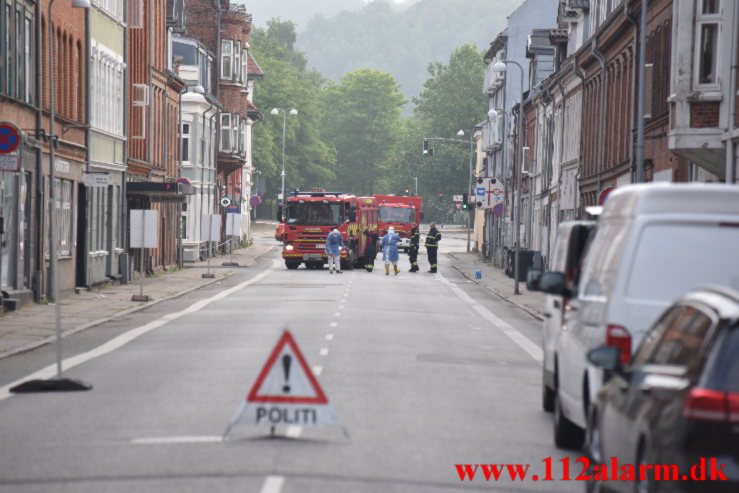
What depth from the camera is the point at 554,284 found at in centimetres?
1170

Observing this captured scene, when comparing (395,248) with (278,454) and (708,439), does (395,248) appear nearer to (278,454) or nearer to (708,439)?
(278,454)

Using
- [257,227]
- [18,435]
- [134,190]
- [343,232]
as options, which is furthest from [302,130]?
[18,435]

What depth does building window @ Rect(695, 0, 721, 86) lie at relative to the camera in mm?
26562

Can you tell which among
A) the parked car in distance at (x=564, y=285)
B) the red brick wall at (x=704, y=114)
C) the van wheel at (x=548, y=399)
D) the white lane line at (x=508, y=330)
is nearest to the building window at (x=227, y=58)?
the white lane line at (x=508, y=330)

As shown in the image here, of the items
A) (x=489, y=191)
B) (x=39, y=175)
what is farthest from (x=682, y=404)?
(x=489, y=191)

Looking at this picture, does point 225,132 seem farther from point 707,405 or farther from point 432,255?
point 707,405

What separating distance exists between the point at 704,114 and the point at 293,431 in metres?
16.3

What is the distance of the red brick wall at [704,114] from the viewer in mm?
26031

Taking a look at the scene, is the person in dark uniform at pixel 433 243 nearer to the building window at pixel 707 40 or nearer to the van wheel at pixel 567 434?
the building window at pixel 707 40

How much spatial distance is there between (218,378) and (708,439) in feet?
33.3

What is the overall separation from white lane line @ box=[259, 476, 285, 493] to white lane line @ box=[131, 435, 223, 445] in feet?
5.69

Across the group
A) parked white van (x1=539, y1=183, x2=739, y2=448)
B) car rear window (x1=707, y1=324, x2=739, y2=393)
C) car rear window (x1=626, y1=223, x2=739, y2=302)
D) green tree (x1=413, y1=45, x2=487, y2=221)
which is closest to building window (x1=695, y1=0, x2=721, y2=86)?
parked white van (x1=539, y1=183, x2=739, y2=448)

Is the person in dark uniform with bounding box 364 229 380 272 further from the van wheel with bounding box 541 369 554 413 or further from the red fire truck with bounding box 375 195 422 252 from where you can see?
the van wheel with bounding box 541 369 554 413

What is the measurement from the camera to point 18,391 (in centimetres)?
1467
